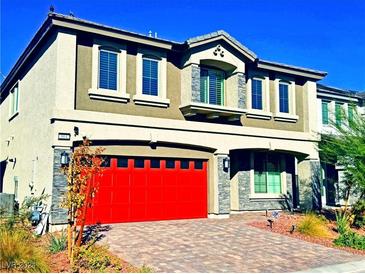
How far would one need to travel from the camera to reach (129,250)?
34.7ft

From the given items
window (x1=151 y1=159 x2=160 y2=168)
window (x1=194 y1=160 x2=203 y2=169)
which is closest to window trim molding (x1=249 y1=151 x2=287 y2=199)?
window (x1=194 y1=160 x2=203 y2=169)

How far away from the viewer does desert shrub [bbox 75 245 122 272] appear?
346 inches

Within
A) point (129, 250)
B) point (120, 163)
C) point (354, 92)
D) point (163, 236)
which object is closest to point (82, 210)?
point (129, 250)

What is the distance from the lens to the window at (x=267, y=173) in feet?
66.1

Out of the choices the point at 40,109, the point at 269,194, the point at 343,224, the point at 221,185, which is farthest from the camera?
the point at 269,194

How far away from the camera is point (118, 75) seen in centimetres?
1534

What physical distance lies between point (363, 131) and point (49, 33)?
12822mm

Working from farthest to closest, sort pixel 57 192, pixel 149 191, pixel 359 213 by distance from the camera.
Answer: pixel 359 213, pixel 149 191, pixel 57 192

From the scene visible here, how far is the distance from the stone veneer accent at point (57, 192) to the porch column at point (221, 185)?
22.1 feet

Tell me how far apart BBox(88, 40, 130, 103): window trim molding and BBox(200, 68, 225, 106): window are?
3.72 meters

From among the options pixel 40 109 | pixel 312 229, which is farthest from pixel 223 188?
pixel 40 109

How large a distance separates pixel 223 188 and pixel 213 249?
6393 mm

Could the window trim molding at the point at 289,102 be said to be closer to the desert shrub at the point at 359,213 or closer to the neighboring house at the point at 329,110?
the neighboring house at the point at 329,110

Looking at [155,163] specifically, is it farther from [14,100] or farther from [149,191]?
[14,100]
